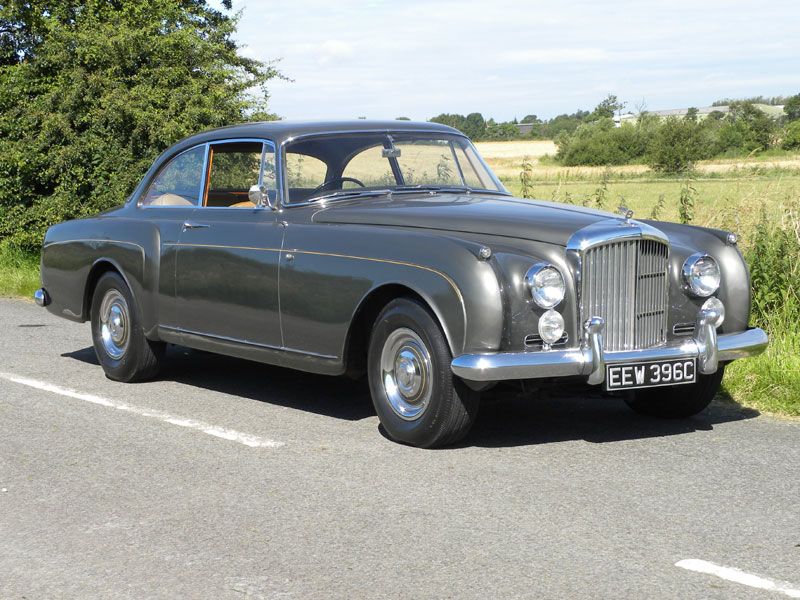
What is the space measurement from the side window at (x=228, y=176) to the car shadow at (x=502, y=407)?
4.30 feet

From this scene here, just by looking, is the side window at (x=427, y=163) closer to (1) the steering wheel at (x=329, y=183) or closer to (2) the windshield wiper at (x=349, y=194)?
(2) the windshield wiper at (x=349, y=194)

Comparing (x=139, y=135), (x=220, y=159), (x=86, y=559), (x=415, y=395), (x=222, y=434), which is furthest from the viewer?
(x=139, y=135)

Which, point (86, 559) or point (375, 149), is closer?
point (86, 559)

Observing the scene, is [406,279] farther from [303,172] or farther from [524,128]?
[524,128]

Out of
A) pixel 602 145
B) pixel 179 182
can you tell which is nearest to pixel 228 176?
pixel 179 182

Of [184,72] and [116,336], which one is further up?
[184,72]

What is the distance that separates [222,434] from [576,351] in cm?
210

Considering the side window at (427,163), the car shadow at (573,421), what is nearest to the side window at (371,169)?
the side window at (427,163)

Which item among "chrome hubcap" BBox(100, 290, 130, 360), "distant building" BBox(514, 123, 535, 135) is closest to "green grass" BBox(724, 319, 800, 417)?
"chrome hubcap" BBox(100, 290, 130, 360)

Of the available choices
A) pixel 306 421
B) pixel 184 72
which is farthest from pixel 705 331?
pixel 184 72

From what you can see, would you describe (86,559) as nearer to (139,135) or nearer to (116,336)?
(116,336)

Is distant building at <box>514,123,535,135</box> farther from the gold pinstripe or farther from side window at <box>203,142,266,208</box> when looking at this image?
the gold pinstripe

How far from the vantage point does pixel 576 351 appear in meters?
5.78

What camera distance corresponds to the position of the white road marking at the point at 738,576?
3.90 m
